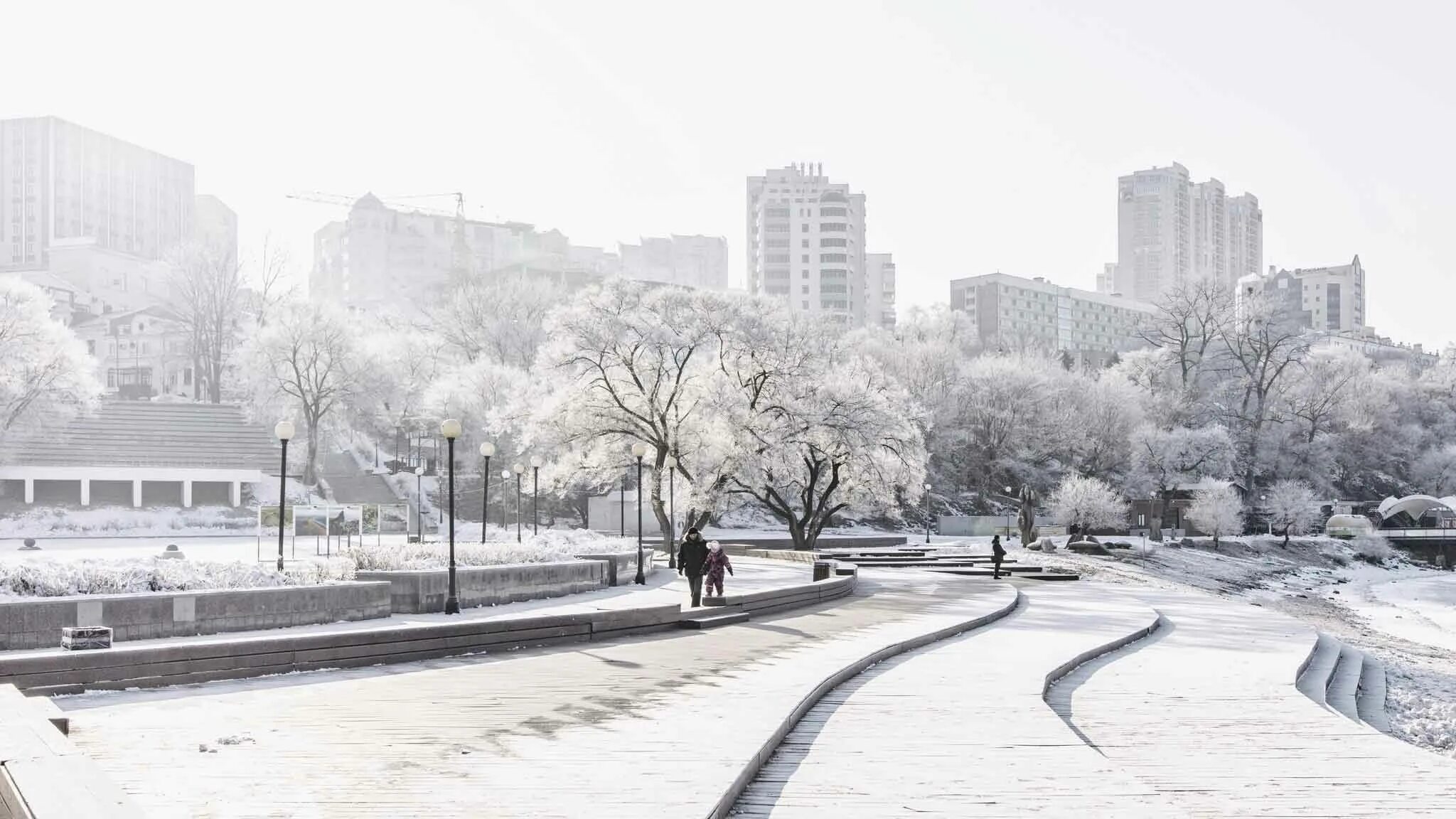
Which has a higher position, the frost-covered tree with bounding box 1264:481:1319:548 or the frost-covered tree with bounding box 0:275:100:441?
the frost-covered tree with bounding box 0:275:100:441

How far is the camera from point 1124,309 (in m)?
188

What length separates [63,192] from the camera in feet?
445

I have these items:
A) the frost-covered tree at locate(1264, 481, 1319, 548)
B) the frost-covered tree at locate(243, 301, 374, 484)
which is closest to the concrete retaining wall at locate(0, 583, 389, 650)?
the frost-covered tree at locate(243, 301, 374, 484)

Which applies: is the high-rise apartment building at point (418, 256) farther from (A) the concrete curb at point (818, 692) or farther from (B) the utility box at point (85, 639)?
(B) the utility box at point (85, 639)

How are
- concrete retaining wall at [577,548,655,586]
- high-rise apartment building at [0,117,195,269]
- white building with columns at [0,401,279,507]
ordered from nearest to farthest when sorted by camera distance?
concrete retaining wall at [577,548,655,586], white building with columns at [0,401,279,507], high-rise apartment building at [0,117,195,269]

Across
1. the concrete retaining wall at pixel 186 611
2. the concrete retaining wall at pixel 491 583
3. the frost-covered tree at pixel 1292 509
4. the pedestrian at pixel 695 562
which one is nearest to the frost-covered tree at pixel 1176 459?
the frost-covered tree at pixel 1292 509

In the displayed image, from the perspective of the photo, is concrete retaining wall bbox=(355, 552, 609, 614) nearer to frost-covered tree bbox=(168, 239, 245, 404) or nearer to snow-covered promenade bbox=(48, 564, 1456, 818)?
snow-covered promenade bbox=(48, 564, 1456, 818)

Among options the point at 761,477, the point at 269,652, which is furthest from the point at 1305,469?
the point at 269,652

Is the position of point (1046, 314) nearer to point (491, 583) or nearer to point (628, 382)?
point (628, 382)

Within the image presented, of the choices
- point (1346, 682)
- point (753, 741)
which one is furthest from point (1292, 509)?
point (753, 741)

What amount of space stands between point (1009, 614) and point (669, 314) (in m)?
24.1

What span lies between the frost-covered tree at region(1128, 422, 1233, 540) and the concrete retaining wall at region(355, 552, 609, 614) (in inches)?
2419

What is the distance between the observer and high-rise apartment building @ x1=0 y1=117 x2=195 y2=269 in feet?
439

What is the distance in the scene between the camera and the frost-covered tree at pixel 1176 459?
7938 centimetres
